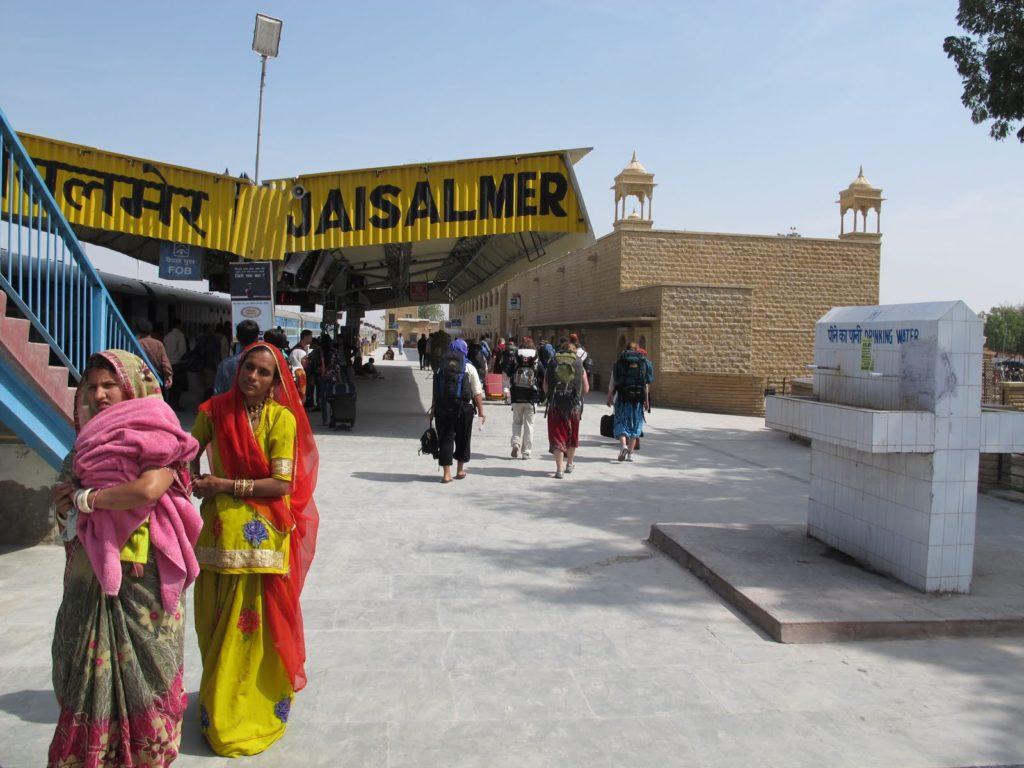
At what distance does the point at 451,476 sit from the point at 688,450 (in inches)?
171

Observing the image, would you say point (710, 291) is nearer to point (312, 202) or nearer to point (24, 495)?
point (312, 202)

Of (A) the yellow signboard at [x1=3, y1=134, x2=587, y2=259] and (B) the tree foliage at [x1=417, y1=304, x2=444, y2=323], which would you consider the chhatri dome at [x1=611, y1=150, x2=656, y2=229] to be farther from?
(B) the tree foliage at [x1=417, y1=304, x2=444, y2=323]

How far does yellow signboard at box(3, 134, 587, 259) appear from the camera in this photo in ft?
38.9

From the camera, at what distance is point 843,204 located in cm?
2900

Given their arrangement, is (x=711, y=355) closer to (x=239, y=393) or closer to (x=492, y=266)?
(x=492, y=266)

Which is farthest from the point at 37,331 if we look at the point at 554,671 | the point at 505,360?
the point at 505,360

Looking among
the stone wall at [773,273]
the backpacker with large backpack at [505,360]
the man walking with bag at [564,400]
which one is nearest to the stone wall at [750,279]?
the stone wall at [773,273]

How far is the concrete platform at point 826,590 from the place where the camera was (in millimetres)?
4363

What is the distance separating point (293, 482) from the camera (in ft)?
10.4

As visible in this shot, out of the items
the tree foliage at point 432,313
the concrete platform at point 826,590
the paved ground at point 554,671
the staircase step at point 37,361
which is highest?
the tree foliage at point 432,313

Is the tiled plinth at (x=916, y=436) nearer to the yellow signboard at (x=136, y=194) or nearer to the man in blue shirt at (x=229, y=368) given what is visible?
the man in blue shirt at (x=229, y=368)

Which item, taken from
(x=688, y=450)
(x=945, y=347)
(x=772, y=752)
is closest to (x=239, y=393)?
(x=772, y=752)

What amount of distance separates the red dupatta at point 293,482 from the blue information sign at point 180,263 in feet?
33.7

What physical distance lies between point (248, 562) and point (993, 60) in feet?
42.1
